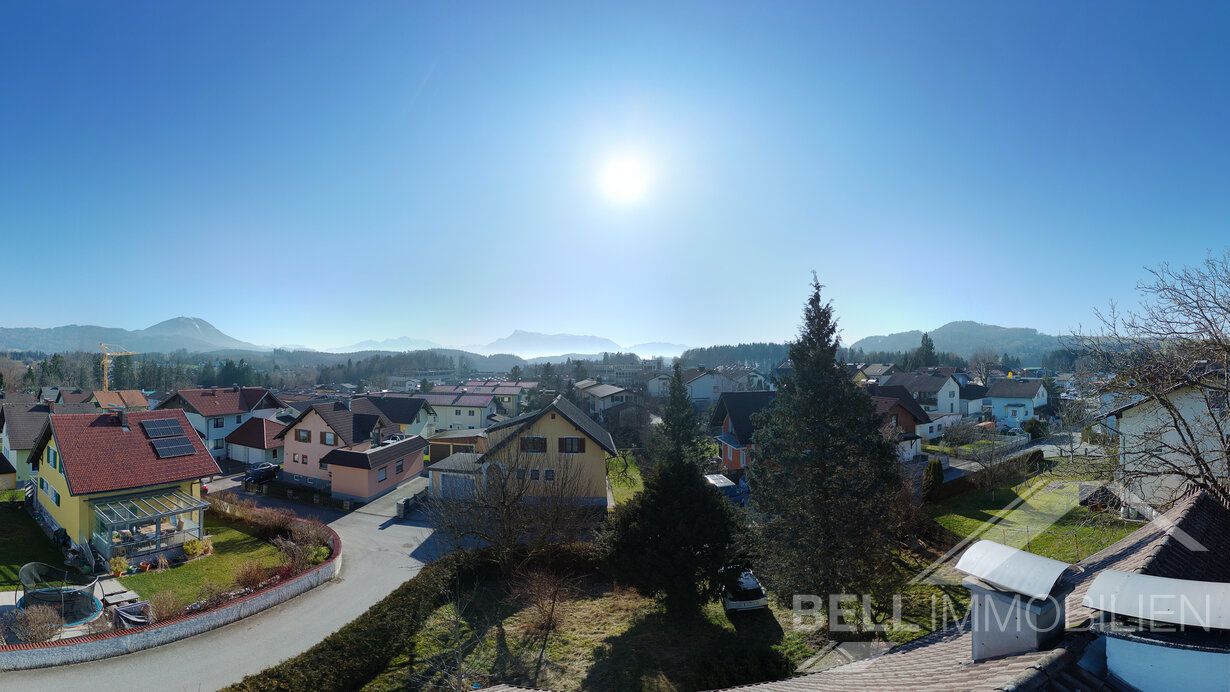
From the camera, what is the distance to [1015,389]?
202ft

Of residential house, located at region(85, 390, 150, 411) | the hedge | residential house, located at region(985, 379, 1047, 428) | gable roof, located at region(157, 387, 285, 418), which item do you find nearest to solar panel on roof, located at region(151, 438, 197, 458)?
the hedge

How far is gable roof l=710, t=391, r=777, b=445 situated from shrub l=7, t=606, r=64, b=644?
33086mm

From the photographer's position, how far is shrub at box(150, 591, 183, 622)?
1590 cm

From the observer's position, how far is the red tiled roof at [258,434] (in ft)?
135

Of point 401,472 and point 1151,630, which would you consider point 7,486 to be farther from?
point 1151,630

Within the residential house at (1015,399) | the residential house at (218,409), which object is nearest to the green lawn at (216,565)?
the residential house at (218,409)

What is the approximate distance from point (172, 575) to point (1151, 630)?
28.4 m

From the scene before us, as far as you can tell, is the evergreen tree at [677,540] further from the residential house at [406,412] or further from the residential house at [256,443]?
the residential house at [256,443]

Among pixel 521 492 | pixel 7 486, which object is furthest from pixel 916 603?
pixel 7 486

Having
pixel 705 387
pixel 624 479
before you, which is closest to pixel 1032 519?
pixel 624 479

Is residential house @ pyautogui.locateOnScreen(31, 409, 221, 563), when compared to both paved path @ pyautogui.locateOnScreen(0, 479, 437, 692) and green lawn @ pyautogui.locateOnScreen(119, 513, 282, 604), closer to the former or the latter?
green lawn @ pyautogui.locateOnScreen(119, 513, 282, 604)

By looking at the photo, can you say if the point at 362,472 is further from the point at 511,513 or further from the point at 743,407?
the point at 743,407

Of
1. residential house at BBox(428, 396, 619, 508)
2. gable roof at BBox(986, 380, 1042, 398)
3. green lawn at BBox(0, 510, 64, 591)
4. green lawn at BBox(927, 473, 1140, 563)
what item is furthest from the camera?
gable roof at BBox(986, 380, 1042, 398)

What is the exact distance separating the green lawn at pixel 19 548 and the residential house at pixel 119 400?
44.8 meters
